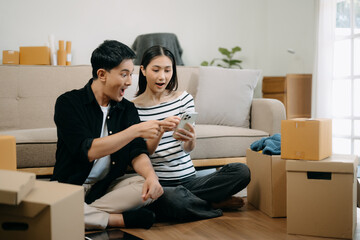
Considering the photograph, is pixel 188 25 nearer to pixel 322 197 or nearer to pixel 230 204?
pixel 230 204

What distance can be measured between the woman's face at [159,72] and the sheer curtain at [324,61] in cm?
260

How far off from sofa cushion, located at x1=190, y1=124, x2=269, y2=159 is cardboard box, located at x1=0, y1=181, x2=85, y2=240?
126 cm

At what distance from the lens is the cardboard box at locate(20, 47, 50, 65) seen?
3.61 metres

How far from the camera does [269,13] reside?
4.98 metres

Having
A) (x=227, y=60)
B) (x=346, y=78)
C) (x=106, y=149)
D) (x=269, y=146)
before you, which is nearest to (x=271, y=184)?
(x=269, y=146)

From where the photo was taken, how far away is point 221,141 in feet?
7.93

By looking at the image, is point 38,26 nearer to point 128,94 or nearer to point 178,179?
point 128,94

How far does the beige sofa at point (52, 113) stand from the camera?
2400 mm

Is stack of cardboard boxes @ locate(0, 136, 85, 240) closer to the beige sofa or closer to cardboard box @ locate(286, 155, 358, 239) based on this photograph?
cardboard box @ locate(286, 155, 358, 239)

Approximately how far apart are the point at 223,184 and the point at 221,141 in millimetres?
537

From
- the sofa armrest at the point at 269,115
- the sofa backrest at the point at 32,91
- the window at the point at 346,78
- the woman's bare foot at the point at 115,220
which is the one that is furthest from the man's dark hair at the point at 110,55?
the window at the point at 346,78

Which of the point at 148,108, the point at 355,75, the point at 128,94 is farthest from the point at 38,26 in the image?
the point at 355,75

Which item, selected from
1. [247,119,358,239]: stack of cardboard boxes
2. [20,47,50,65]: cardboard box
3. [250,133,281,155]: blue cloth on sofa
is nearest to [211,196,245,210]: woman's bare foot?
[250,133,281,155]: blue cloth on sofa

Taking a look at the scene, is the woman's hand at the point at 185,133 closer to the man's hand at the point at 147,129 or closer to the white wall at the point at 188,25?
the man's hand at the point at 147,129
